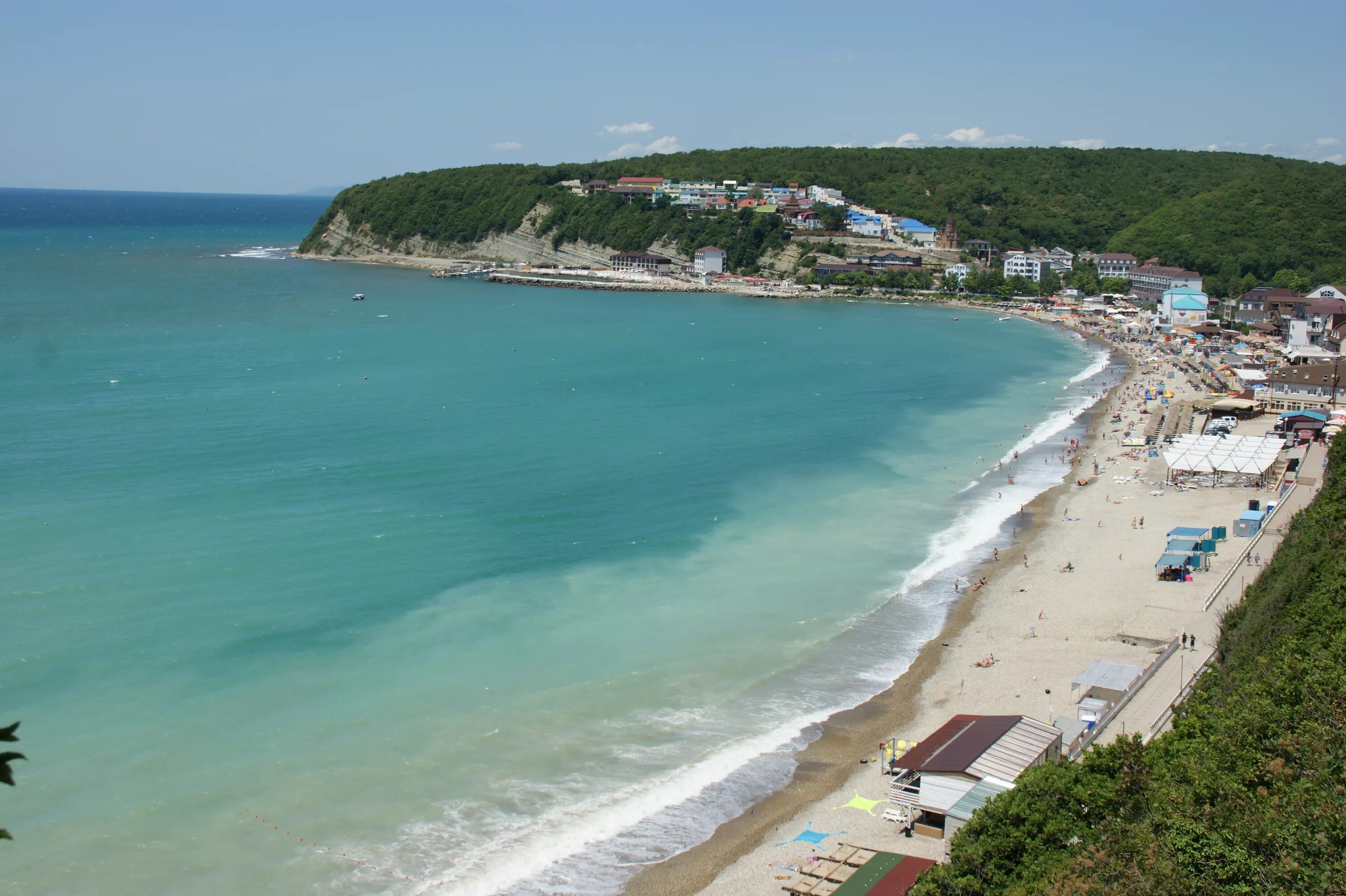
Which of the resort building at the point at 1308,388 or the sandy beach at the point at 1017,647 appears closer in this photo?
the sandy beach at the point at 1017,647

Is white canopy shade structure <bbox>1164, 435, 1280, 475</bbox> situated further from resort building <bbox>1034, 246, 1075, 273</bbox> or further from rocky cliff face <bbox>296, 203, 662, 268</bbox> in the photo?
rocky cliff face <bbox>296, 203, 662, 268</bbox>

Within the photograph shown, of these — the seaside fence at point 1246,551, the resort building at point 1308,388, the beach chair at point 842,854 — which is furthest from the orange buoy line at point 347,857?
the resort building at point 1308,388

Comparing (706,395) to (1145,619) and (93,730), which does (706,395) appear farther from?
(93,730)

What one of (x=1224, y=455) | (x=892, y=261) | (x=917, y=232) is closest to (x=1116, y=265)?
(x=892, y=261)

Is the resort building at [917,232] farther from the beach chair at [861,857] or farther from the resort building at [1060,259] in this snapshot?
the beach chair at [861,857]

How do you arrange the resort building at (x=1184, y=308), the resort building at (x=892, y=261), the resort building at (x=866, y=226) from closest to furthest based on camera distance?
1. the resort building at (x=1184, y=308)
2. the resort building at (x=892, y=261)
3. the resort building at (x=866, y=226)

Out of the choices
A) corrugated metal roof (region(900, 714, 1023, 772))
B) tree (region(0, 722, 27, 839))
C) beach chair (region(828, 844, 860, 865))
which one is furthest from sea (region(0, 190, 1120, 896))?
tree (region(0, 722, 27, 839))

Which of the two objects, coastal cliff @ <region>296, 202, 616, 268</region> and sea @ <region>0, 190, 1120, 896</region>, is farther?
coastal cliff @ <region>296, 202, 616, 268</region>
